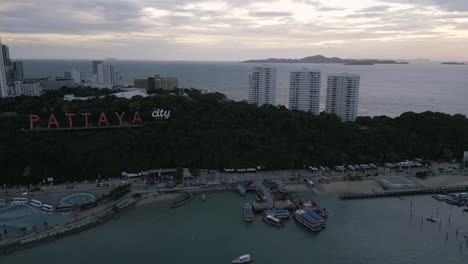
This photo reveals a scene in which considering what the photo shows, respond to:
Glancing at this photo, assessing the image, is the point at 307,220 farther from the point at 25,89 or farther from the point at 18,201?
the point at 25,89

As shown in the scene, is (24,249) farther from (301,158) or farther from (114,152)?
(301,158)

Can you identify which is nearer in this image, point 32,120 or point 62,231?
point 62,231

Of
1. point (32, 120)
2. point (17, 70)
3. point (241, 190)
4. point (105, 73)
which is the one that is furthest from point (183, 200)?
point (17, 70)

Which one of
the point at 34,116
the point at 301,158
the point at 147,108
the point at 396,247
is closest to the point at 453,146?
the point at 301,158

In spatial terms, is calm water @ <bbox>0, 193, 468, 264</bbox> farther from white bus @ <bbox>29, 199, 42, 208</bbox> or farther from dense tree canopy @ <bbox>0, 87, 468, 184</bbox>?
dense tree canopy @ <bbox>0, 87, 468, 184</bbox>

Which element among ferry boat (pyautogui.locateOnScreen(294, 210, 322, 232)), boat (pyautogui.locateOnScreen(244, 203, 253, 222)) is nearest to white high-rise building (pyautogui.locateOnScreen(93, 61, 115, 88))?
boat (pyautogui.locateOnScreen(244, 203, 253, 222))

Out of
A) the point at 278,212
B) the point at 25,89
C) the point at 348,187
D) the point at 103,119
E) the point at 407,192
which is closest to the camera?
the point at 278,212
